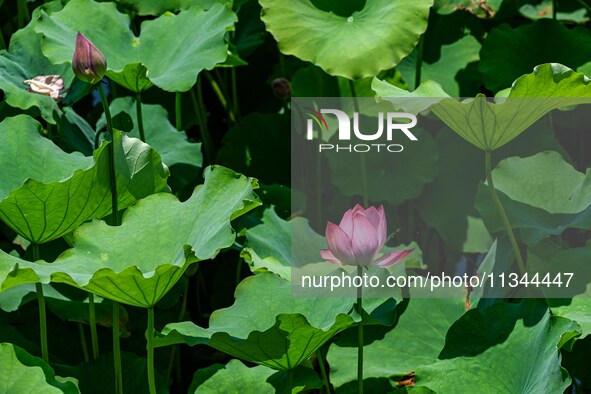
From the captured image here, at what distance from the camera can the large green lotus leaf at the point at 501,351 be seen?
1.49m

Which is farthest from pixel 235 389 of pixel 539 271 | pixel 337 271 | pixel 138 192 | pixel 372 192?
pixel 372 192

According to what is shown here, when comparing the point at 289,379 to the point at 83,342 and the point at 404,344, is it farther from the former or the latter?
the point at 83,342

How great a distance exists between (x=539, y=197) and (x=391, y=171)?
0.50 m

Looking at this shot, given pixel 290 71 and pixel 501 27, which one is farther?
pixel 290 71

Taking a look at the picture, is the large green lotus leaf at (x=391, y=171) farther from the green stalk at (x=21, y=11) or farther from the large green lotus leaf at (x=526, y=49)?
the green stalk at (x=21, y=11)

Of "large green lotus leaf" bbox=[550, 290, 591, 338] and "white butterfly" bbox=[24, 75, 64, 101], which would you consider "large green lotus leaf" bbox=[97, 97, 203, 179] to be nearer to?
"white butterfly" bbox=[24, 75, 64, 101]

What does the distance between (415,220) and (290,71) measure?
539 millimetres

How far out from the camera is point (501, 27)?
2369 millimetres

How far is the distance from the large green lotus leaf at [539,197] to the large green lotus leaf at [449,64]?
0.66 m

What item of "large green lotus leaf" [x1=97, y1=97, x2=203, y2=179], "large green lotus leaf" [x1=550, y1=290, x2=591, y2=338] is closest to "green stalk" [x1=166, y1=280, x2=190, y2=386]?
"large green lotus leaf" [x1=97, y1=97, x2=203, y2=179]

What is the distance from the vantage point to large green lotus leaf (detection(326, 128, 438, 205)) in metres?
2.22

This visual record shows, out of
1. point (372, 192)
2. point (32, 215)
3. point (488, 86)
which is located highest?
point (32, 215)

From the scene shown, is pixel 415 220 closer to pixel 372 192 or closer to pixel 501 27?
pixel 372 192

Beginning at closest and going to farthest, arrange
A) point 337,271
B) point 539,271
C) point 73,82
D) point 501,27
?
point 337,271 → point 539,271 → point 73,82 → point 501,27
